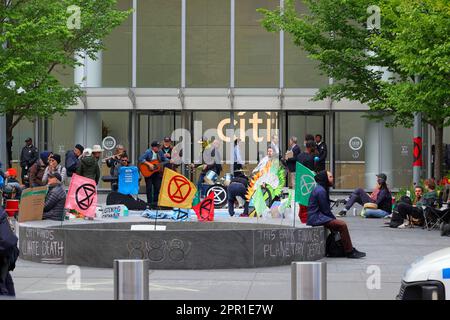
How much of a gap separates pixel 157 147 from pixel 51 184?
27.0ft

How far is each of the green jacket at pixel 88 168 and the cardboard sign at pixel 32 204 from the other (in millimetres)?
6178

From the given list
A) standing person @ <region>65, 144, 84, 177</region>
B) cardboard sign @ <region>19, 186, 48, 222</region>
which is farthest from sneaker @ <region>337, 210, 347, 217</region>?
cardboard sign @ <region>19, 186, 48, 222</region>

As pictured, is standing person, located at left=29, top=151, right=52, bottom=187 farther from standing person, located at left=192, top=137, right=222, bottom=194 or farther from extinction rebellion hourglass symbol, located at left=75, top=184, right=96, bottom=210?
extinction rebellion hourglass symbol, located at left=75, top=184, right=96, bottom=210

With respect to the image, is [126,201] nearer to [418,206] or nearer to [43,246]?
[418,206]

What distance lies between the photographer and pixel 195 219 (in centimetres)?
1883

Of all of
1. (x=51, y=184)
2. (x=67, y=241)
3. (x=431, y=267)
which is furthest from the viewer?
(x=51, y=184)

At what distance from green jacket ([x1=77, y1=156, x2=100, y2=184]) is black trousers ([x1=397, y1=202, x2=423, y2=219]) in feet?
22.4

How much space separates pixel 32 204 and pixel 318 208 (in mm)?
4721

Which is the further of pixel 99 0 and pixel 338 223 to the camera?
pixel 99 0

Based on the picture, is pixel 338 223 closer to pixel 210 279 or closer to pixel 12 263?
pixel 210 279

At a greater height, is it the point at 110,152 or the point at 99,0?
the point at 99,0

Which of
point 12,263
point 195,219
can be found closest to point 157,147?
point 195,219

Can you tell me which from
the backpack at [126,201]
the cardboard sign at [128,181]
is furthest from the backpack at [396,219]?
the cardboard sign at [128,181]

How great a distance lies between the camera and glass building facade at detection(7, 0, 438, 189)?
36781mm
